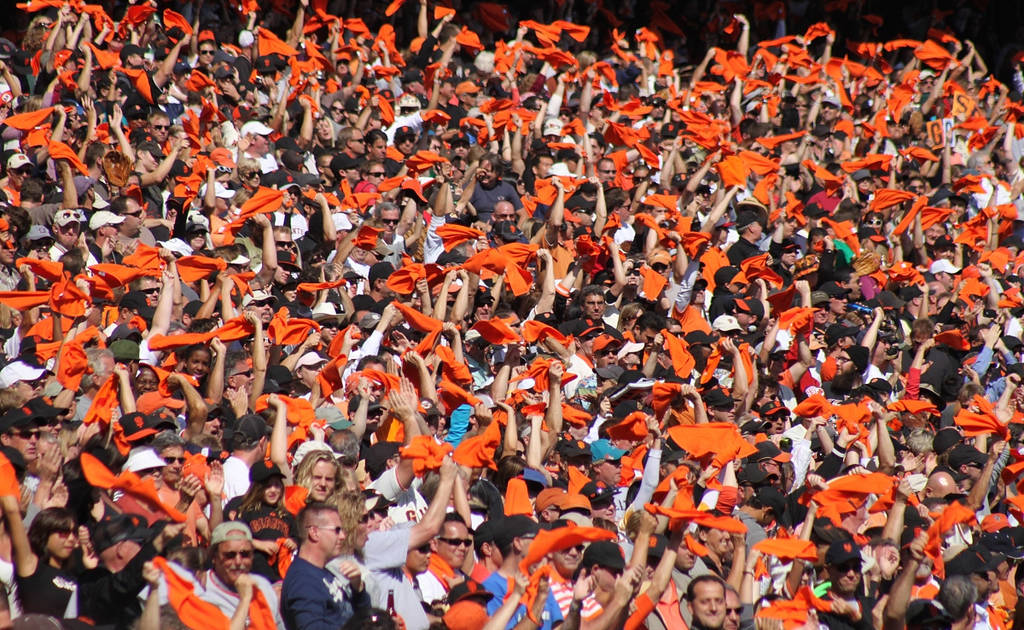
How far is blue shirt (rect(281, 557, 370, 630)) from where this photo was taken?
4688 millimetres

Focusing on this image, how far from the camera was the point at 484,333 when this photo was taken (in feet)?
27.2

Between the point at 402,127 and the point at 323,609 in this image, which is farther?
the point at 402,127

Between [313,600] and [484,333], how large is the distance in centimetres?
373

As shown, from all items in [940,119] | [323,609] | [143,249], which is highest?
[323,609]

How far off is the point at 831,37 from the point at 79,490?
1235 cm

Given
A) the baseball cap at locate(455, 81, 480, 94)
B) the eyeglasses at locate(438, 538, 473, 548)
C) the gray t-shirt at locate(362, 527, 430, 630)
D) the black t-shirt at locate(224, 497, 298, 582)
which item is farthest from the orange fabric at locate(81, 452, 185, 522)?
the baseball cap at locate(455, 81, 480, 94)

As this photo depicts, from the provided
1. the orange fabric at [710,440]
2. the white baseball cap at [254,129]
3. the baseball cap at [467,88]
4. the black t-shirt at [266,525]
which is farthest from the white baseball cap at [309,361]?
the baseball cap at [467,88]

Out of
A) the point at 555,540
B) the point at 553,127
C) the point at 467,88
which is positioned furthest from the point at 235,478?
the point at 467,88

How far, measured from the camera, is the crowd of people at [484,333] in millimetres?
5438

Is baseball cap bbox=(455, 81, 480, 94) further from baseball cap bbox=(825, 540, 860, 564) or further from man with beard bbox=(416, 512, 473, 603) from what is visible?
man with beard bbox=(416, 512, 473, 603)

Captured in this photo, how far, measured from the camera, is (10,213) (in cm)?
834

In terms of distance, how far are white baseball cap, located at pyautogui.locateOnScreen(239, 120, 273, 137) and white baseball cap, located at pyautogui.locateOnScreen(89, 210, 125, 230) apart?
1826mm

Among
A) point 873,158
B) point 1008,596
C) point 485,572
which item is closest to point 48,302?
point 485,572

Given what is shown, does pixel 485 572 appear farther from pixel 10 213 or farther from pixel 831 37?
pixel 831 37
